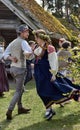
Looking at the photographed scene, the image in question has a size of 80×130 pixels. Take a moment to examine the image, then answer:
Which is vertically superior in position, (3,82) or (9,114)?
(9,114)

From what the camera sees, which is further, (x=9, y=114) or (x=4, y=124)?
(x=9, y=114)

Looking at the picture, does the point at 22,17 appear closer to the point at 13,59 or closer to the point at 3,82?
the point at 3,82

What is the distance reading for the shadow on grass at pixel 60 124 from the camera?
7812 mm

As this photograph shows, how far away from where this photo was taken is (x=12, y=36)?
20.4m

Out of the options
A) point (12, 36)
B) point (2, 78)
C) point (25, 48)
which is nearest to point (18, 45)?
point (25, 48)

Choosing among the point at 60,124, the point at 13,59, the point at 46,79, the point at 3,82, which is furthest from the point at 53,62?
the point at 3,82

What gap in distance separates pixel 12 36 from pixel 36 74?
479 inches

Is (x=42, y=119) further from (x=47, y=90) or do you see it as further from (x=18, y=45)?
(x=18, y=45)

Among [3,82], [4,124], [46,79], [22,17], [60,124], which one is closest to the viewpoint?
[60,124]

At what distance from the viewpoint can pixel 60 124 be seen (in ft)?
26.6

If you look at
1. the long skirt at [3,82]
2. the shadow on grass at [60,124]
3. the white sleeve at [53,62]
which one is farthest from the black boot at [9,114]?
the long skirt at [3,82]

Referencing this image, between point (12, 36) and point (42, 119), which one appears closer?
point (42, 119)

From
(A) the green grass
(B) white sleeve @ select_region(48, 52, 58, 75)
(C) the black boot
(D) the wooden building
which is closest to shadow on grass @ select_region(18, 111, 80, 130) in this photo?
(A) the green grass

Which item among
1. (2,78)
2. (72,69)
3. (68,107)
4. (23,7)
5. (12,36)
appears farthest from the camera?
(12,36)
